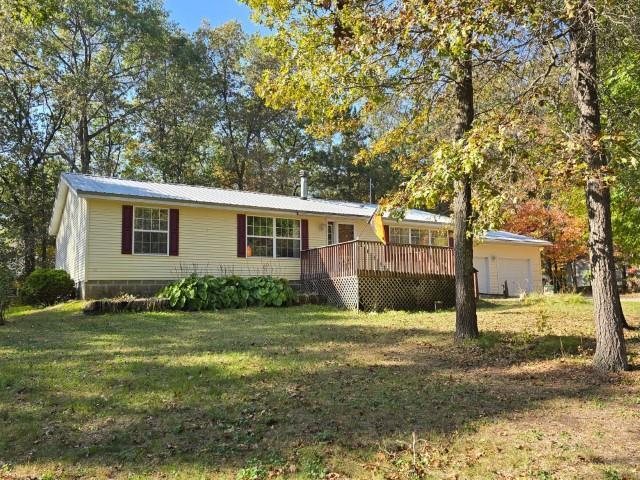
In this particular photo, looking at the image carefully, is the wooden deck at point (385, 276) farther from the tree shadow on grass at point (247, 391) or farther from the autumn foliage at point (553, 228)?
the autumn foliage at point (553, 228)

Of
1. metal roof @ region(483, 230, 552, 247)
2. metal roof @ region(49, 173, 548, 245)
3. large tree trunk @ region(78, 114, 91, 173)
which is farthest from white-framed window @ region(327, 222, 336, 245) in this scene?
large tree trunk @ region(78, 114, 91, 173)

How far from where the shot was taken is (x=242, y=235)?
16.0 metres

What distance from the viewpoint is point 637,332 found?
8938 millimetres

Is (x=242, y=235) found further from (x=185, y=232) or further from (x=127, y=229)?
(x=127, y=229)

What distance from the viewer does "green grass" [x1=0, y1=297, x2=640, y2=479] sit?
3697 millimetres

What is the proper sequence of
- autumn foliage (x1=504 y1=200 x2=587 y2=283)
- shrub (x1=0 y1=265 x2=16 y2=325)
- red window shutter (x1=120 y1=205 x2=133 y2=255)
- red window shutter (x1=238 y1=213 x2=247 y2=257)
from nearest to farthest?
1. shrub (x1=0 y1=265 x2=16 y2=325)
2. red window shutter (x1=120 y1=205 x2=133 y2=255)
3. red window shutter (x1=238 y1=213 x2=247 y2=257)
4. autumn foliage (x1=504 y1=200 x2=587 y2=283)

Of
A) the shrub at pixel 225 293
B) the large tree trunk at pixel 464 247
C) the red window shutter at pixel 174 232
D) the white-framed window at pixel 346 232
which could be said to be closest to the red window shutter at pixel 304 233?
the white-framed window at pixel 346 232

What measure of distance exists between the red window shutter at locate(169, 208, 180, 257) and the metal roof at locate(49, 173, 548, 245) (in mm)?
509

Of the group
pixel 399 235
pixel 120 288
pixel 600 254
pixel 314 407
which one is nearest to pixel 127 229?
pixel 120 288

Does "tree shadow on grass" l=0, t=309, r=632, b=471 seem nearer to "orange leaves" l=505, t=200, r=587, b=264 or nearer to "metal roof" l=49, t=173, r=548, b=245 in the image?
"metal roof" l=49, t=173, r=548, b=245

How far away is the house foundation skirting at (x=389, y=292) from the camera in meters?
13.3

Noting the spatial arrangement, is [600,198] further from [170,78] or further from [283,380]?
[170,78]

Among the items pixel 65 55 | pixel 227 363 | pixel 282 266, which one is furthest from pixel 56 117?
pixel 227 363

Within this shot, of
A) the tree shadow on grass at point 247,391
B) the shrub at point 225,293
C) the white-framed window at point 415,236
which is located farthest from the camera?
the white-framed window at point 415,236
